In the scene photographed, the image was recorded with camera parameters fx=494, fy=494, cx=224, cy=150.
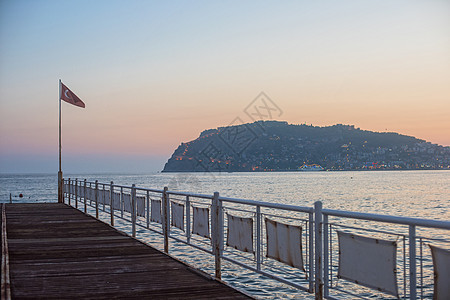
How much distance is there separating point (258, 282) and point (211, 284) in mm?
11031

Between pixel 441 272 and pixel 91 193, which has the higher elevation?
pixel 441 272

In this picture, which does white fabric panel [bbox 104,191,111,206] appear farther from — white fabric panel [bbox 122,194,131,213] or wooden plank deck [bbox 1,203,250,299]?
white fabric panel [bbox 122,194,131,213]

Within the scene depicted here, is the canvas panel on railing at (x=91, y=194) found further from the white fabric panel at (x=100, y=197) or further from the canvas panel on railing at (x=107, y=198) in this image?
the canvas panel on railing at (x=107, y=198)

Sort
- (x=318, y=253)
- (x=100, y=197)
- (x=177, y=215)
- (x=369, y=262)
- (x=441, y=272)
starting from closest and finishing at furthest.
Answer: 1. (x=441, y=272)
2. (x=369, y=262)
3. (x=318, y=253)
4. (x=177, y=215)
5. (x=100, y=197)

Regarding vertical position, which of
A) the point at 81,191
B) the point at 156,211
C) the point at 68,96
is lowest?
the point at 81,191

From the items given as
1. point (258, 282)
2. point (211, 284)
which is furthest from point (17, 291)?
point (258, 282)

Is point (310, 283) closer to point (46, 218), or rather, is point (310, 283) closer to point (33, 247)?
point (33, 247)

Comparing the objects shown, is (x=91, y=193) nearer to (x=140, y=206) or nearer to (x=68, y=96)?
(x=140, y=206)

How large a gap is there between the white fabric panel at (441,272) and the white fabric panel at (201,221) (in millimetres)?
4807

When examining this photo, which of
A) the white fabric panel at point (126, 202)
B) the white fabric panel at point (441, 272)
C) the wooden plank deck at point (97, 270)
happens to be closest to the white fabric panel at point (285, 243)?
the wooden plank deck at point (97, 270)

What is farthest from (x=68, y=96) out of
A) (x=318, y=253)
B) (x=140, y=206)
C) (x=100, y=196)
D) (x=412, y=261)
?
(x=412, y=261)

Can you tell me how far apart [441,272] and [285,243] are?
2.44 m

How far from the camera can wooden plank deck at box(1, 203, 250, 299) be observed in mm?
6852

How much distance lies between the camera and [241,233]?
24.6 feet
